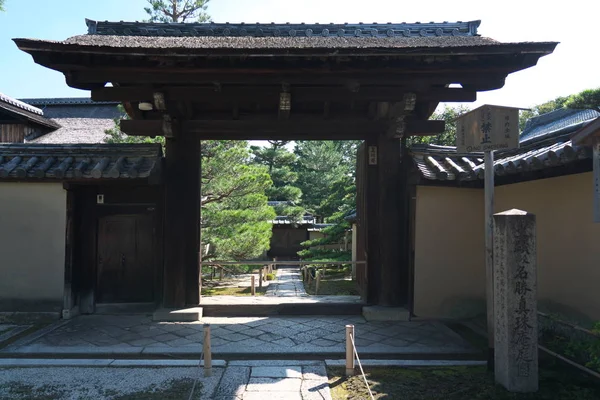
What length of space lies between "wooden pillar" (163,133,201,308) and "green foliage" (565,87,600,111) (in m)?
12.0

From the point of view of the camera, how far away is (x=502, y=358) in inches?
177

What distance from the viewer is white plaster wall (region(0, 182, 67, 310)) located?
755cm

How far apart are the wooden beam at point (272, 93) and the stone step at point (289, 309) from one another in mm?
3887

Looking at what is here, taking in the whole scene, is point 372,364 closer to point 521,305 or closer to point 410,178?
point 521,305

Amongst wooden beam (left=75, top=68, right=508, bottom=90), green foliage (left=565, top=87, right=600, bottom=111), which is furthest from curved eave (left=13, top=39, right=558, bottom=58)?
green foliage (left=565, top=87, right=600, bottom=111)

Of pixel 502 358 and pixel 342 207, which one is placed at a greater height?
pixel 342 207

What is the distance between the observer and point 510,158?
6824 mm

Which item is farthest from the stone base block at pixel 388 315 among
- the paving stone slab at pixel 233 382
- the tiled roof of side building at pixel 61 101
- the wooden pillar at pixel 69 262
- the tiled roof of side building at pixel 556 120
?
the tiled roof of side building at pixel 61 101

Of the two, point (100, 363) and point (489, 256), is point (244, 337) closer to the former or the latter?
point (100, 363)

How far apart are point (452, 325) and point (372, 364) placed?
103 inches

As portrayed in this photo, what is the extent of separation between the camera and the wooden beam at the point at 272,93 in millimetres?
6637

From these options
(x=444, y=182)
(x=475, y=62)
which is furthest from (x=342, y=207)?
(x=475, y=62)

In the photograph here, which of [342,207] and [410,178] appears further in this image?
[342,207]

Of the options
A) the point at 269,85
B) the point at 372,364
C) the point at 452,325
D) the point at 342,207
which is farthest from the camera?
the point at 342,207
